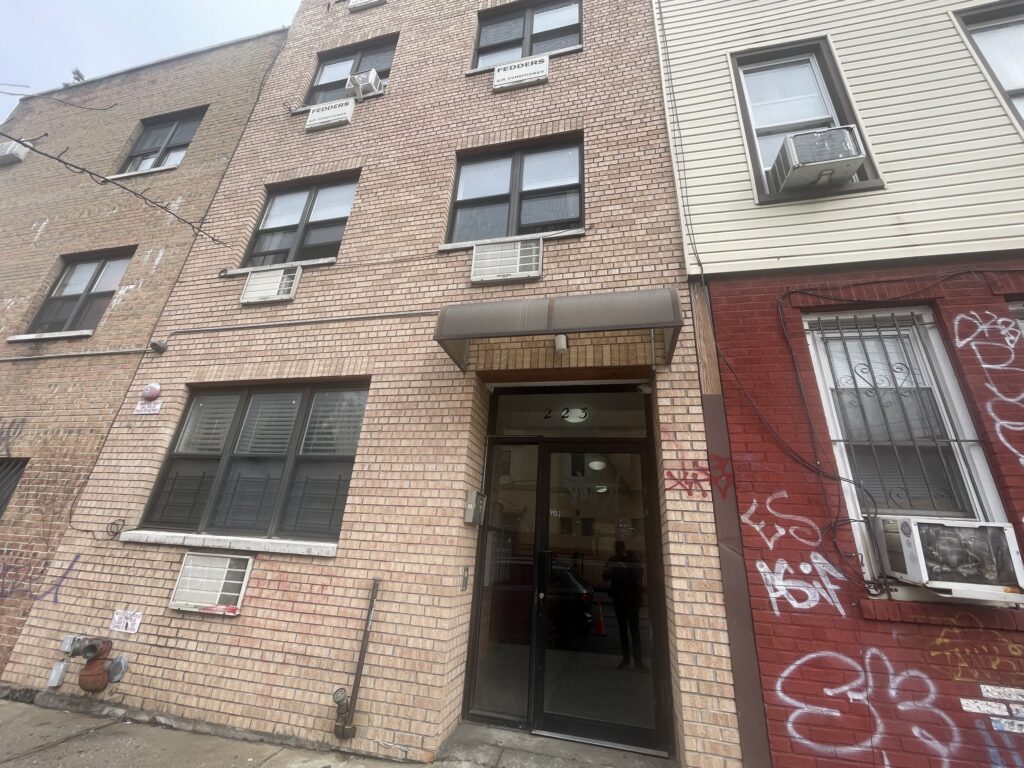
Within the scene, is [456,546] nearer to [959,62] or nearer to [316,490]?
[316,490]


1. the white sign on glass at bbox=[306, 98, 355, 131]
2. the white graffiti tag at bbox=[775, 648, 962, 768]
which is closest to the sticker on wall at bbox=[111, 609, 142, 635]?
the white graffiti tag at bbox=[775, 648, 962, 768]

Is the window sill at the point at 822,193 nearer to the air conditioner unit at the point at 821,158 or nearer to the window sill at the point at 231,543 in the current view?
the air conditioner unit at the point at 821,158

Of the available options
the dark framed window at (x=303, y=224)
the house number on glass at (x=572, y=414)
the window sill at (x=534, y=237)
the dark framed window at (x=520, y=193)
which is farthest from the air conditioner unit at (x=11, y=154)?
the house number on glass at (x=572, y=414)

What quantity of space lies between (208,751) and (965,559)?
5.70 m

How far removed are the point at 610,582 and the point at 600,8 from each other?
7967 millimetres

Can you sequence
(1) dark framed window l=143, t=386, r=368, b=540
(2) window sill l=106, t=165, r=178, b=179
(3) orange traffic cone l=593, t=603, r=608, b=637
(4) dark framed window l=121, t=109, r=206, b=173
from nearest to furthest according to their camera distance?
1. (3) orange traffic cone l=593, t=603, r=608, b=637
2. (1) dark framed window l=143, t=386, r=368, b=540
3. (2) window sill l=106, t=165, r=178, b=179
4. (4) dark framed window l=121, t=109, r=206, b=173

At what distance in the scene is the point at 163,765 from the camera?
124 inches

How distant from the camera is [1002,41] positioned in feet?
15.0

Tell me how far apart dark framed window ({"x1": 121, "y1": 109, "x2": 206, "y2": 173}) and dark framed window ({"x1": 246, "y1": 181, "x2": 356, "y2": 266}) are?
3.33 metres

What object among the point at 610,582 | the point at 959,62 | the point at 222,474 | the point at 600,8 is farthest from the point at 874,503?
the point at 600,8

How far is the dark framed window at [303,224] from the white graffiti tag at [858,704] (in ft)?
21.6

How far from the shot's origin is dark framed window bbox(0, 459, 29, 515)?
5396 millimetres

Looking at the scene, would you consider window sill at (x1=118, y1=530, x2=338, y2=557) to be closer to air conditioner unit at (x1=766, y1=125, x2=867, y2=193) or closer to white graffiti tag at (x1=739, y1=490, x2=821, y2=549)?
white graffiti tag at (x1=739, y1=490, x2=821, y2=549)

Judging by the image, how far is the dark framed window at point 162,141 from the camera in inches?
317
